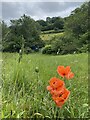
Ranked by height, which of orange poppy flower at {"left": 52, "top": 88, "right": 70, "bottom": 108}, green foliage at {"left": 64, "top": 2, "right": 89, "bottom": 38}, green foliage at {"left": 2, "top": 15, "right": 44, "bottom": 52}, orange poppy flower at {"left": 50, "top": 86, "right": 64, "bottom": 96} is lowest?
orange poppy flower at {"left": 52, "top": 88, "right": 70, "bottom": 108}

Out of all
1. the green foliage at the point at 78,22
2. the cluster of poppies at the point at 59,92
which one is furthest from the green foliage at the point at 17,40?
the green foliage at the point at 78,22

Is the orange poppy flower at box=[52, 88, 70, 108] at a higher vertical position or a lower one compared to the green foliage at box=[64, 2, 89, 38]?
lower

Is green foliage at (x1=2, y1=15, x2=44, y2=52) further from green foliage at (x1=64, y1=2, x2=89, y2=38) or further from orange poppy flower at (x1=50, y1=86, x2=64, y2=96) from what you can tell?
green foliage at (x1=64, y1=2, x2=89, y2=38)

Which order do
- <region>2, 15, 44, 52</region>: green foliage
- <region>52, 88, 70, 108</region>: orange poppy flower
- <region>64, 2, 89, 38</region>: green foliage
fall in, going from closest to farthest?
<region>52, 88, 70, 108</region>: orange poppy flower → <region>2, 15, 44, 52</region>: green foliage → <region>64, 2, 89, 38</region>: green foliage

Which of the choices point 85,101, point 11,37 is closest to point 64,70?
point 85,101

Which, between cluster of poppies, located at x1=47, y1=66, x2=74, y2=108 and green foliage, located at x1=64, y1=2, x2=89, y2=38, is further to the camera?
green foliage, located at x1=64, y1=2, x2=89, y2=38

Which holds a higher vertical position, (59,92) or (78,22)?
(78,22)

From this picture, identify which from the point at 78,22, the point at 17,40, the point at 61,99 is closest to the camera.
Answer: the point at 61,99

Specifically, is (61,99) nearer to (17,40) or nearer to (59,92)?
(59,92)

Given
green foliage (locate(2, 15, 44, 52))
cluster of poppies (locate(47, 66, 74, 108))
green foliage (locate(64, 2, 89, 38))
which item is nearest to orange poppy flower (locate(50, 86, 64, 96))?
cluster of poppies (locate(47, 66, 74, 108))

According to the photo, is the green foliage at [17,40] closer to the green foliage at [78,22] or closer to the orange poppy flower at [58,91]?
the orange poppy flower at [58,91]

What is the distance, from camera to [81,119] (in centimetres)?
211

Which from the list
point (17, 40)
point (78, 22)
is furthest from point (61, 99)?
point (78, 22)

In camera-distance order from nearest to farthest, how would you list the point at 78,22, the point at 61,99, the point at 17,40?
the point at 61,99 < the point at 17,40 < the point at 78,22
